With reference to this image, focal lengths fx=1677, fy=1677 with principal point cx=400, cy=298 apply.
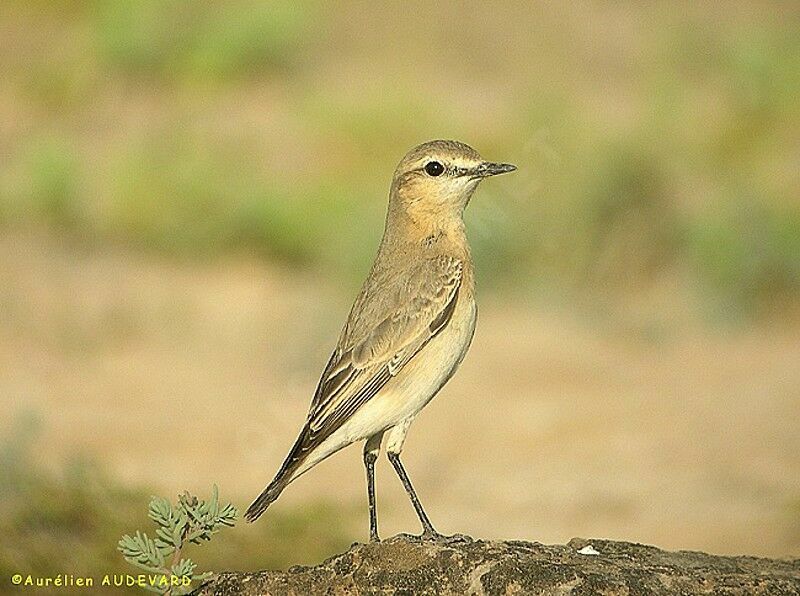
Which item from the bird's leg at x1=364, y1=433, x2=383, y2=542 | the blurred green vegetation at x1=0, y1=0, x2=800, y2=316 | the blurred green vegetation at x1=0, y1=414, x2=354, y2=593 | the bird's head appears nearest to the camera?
the bird's leg at x1=364, y1=433, x2=383, y2=542

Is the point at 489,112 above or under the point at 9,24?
under

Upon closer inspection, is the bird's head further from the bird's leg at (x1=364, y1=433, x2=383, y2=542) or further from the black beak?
the bird's leg at (x1=364, y1=433, x2=383, y2=542)

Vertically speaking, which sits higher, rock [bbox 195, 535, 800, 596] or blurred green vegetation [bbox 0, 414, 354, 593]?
blurred green vegetation [bbox 0, 414, 354, 593]

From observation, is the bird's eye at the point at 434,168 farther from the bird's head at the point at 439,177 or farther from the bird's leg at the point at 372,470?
the bird's leg at the point at 372,470

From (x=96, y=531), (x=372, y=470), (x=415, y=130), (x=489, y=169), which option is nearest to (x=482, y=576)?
(x=372, y=470)

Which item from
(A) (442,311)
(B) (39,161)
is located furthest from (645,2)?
(A) (442,311)

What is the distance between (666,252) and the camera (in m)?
16.5

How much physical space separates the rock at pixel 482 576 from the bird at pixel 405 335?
88 cm

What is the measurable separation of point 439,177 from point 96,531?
2598 millimetres

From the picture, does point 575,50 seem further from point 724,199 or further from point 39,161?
point 39,161

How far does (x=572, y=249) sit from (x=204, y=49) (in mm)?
6778

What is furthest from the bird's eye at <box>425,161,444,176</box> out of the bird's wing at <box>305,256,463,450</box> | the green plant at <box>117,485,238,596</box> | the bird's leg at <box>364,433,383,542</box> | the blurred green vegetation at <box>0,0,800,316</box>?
the blurred green vegetation at <box>0,0,800,316</box>

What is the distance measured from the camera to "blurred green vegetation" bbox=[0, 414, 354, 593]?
816 centimetres

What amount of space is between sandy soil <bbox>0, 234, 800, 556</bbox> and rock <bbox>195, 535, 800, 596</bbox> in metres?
3.90
